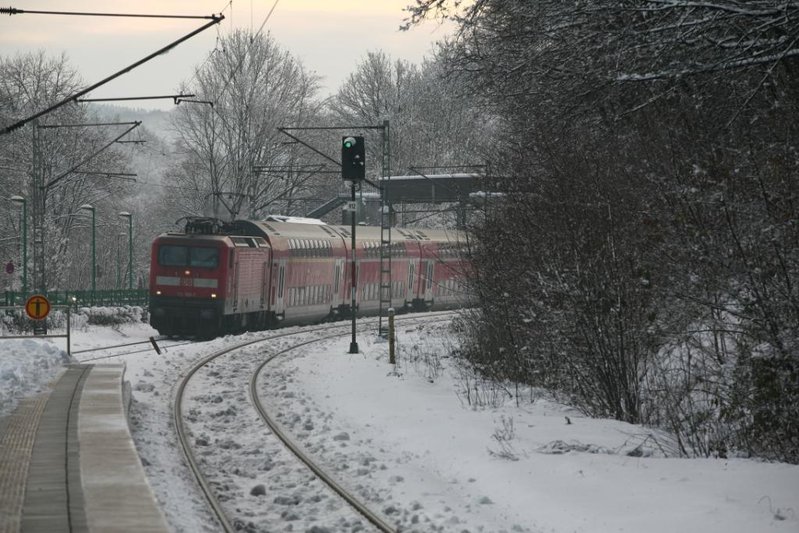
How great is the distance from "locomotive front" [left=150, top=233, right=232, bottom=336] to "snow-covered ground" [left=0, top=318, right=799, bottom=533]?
1106 cm

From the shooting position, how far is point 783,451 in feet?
33.9

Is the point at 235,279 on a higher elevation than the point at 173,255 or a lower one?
lower

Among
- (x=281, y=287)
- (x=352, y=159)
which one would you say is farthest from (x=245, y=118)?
(x=352, y=159)

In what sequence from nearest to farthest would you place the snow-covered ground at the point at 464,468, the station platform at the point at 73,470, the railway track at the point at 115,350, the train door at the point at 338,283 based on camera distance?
the station platform at the point at 73,470 → the snow-covered ground at the point at 464,468 → the railway track at the point at 115,350 → the train door at the point at 338,283

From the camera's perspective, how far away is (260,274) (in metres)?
32.1

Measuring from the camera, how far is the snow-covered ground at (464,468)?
890cm

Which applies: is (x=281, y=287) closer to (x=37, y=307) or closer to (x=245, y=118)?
(x=37, y=307)

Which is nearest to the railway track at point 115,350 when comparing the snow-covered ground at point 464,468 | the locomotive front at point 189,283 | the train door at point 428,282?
the locomotive front at point 189,283

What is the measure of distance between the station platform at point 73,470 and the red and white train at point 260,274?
33.2 feet

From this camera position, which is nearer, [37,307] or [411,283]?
[37,307]

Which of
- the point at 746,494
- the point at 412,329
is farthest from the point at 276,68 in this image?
the point at 746,494

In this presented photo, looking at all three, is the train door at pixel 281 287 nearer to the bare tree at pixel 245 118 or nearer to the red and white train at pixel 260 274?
the red and white train at pixel 260 274

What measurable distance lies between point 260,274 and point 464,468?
70.3 ft

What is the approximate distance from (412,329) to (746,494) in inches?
976
